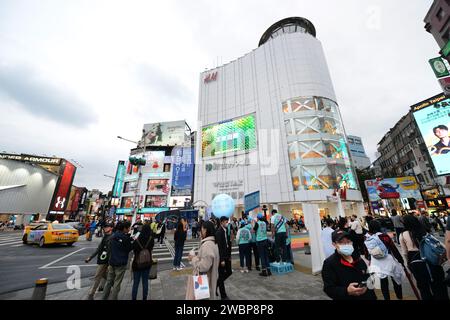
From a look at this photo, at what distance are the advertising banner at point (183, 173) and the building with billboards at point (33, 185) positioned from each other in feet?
96.3

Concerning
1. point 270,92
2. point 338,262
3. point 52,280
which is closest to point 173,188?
point 270,92

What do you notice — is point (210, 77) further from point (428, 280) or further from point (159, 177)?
point (428, 280)

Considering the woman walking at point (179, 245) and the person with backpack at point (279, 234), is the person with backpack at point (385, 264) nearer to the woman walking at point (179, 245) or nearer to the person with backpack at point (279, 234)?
the person with backpack at point (279, 234)

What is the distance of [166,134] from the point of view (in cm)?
5434

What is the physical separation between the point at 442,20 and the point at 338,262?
38.0 m

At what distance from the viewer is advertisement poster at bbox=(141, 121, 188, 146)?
175 feet

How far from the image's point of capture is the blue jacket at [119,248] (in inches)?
166

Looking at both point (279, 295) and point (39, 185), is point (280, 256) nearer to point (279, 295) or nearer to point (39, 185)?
point (279, 295)

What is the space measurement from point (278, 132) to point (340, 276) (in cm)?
2996

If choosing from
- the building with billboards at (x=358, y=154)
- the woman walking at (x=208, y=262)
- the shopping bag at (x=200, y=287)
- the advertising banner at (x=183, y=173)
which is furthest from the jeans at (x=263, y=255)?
the building with billboards at (x=358, y=154)

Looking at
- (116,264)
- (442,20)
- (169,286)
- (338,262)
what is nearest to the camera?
(338,262)

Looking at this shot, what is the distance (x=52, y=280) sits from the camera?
6.22m

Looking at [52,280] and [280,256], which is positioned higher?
[280,256]

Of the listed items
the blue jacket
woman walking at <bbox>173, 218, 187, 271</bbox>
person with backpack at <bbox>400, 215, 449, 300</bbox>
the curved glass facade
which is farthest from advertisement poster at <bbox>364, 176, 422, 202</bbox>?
the blue jacket
